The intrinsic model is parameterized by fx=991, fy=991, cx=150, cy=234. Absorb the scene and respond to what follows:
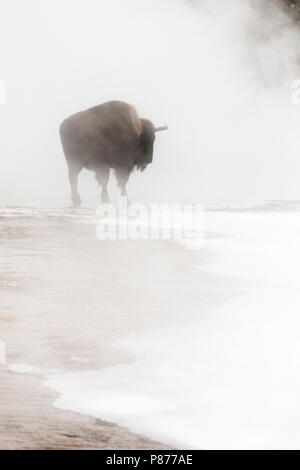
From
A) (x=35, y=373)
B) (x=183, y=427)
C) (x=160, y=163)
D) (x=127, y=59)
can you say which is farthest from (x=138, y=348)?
(x=127, y=59)

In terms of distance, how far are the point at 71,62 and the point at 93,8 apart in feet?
8.09

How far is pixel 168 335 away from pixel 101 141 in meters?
11.7

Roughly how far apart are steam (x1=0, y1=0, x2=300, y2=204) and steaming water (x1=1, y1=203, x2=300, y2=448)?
18.7 m

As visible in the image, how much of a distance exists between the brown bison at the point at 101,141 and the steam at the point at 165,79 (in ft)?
31.6

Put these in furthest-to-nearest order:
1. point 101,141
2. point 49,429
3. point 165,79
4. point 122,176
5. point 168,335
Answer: point 165,79, point 122,176, point 101,141, point 168,335, point 49,429

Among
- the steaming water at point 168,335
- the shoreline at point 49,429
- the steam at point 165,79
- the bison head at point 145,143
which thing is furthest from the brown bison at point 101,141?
the shoreline at point 49,429

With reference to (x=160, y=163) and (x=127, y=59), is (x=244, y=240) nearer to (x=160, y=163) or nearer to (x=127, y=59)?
(x=160, y=163)

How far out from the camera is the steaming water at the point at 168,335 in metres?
3.44

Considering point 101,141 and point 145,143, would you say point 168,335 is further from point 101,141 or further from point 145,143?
point 145,143

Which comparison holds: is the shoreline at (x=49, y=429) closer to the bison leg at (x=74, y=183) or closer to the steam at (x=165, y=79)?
the bison leg at (x=74, y=183)

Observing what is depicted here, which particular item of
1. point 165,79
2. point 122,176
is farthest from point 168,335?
point 165,79

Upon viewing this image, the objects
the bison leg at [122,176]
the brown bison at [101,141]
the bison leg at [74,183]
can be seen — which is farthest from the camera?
the bison leg at [122,176]

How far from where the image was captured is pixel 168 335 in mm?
4832

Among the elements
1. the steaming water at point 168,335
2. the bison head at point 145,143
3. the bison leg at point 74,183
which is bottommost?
the steaming water at point 168,335
